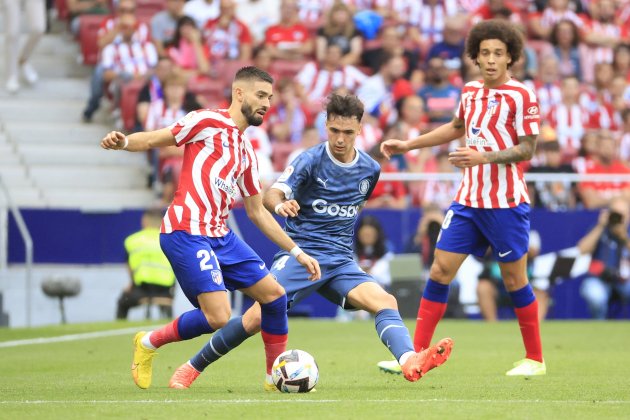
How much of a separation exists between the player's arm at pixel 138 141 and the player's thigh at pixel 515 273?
8.83 feet

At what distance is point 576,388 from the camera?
8.36 m

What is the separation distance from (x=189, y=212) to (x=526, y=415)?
249 cm

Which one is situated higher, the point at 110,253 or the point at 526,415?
the point at 526,415

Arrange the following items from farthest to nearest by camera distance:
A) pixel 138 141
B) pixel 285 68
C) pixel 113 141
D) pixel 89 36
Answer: pixel 89 36 < pixel 285 68 < pixel 138 141 < pixel 113 141

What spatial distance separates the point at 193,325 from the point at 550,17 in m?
14.7

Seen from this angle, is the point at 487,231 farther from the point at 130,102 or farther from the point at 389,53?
the point at 389,53

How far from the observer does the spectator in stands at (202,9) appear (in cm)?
2045

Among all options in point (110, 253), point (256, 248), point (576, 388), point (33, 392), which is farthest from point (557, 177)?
point (33, 392)

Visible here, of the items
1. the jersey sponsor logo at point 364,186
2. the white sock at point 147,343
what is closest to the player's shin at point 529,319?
the jersey sponsor logo at point 364,186

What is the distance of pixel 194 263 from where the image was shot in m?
8.01

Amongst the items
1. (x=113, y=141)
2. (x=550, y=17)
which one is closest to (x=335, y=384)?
(x=113, y=141)

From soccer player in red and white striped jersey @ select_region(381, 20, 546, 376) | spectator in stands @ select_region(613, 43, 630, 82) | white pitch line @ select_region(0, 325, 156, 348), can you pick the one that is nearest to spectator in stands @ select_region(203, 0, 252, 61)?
spectator in stands @ select_region(613, 43, 630, 82)

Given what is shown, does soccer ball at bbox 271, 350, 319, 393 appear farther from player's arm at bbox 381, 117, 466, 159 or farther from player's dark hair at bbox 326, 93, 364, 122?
player's arm at bbox 381, 117, 466, 159

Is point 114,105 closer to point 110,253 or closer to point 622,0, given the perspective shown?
point 110,253
